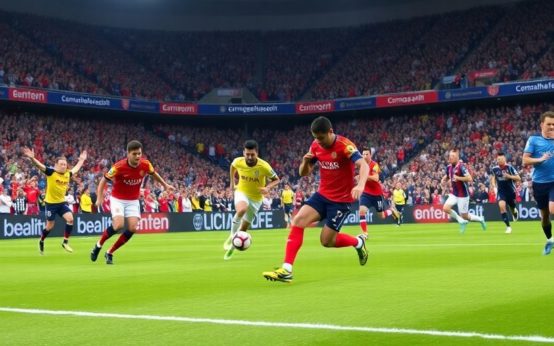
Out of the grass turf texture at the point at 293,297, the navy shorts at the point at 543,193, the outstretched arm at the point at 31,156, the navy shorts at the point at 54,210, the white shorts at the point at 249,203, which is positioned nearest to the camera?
the grass turf texture at the point at 293,297

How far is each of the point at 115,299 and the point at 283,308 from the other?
8.14ft

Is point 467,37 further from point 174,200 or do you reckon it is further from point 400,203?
point 174,200

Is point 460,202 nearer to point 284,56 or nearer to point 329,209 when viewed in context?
point 329,209

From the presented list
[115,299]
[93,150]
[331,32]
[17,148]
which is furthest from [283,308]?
[331,32]

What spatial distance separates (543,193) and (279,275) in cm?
638

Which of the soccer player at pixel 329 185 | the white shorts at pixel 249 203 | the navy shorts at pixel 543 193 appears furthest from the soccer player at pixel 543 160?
the white shorts at pixel 249 203

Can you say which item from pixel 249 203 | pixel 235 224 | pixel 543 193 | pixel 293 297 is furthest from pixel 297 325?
pixel 235 224

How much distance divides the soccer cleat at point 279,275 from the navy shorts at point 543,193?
20.1 feet

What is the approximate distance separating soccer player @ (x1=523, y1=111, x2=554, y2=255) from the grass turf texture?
113 cm

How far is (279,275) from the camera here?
11289 millimetres

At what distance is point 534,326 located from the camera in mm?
7168

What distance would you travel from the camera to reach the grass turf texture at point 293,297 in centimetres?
713

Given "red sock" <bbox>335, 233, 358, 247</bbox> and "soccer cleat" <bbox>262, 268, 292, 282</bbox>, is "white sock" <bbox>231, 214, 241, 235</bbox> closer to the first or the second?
"red sock" <bbox>335, 233, 358, 247</bbox>

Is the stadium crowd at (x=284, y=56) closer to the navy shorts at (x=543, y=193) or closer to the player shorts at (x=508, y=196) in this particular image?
the player shorts at (x=508, y=196)
